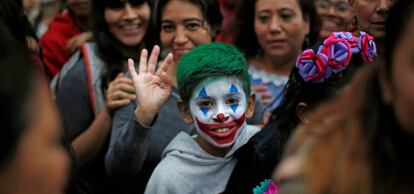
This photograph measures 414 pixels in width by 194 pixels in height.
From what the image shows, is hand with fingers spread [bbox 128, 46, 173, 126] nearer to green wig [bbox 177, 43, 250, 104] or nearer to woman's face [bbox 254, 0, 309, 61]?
green wig [bbox 177, 43, 250, 104]

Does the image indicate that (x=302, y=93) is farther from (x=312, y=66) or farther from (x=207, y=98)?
(x=207, y=98)

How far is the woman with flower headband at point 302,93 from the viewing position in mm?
3014

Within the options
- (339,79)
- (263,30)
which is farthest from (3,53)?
(263,30)

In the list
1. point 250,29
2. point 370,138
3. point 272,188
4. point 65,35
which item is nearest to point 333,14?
point 250,29

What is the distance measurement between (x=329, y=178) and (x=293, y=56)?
3065 millimetres

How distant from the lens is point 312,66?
10.0 ft

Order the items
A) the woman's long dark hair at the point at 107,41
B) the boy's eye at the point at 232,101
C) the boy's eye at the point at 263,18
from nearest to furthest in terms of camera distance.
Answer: the boy's eye at the point at 232,101, the woman's long dark hair at the point at 107,41, the boy's eye at the point at 263,18

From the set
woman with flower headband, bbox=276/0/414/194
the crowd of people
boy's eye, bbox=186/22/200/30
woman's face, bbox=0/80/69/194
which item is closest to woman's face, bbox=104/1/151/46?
the crowd of people

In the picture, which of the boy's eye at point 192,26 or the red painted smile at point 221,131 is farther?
the boy's eye at point 192,26

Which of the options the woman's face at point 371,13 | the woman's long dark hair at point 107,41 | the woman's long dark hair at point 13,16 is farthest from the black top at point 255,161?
the woman's long dark hair at point 107,41

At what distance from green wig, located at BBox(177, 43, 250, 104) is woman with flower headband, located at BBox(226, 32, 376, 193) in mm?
228

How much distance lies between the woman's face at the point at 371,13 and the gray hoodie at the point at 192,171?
67 centimetres

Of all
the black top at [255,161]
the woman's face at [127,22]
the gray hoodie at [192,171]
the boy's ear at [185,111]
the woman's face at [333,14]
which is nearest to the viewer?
the black top at [255,161]

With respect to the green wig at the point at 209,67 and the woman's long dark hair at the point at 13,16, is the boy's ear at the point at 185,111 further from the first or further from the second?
the woman's long dark hair at the point at 13,16
